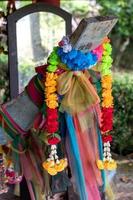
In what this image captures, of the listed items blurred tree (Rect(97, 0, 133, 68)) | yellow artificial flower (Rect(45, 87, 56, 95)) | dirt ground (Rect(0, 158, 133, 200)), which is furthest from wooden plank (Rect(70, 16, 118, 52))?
blurred tree (Rect(97, 0, 133, 68))

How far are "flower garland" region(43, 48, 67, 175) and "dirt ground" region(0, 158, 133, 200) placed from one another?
989mm

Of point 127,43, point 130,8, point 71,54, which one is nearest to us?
point 71,54

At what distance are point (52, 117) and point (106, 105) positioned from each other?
0.35 meters

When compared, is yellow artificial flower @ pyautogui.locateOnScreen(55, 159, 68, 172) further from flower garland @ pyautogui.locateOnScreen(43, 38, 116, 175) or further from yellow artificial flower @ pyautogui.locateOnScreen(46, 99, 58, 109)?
yellow artificial flower @ pyautogui.locateOnScreen(46, 99, 58, 109)

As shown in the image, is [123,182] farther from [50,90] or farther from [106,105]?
[50,90]

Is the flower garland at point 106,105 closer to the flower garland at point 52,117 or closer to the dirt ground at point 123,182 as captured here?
the flower garland at point 52,117

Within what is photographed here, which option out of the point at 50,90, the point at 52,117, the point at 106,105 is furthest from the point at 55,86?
the point at 106,105

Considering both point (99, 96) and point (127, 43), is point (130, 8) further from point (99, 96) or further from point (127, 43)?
point (99, 96)

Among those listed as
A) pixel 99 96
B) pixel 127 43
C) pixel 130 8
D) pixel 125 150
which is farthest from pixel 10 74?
pixel 127 43

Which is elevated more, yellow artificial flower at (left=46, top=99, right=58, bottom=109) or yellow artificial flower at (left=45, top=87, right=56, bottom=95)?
yellow artificial flower at (left=45, top=87, right=56, bottom=95)

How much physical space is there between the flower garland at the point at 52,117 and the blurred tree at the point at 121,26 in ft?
18.8

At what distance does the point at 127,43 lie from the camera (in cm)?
947

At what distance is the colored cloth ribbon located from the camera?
8.64ft

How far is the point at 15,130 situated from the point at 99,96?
0.59 metres
